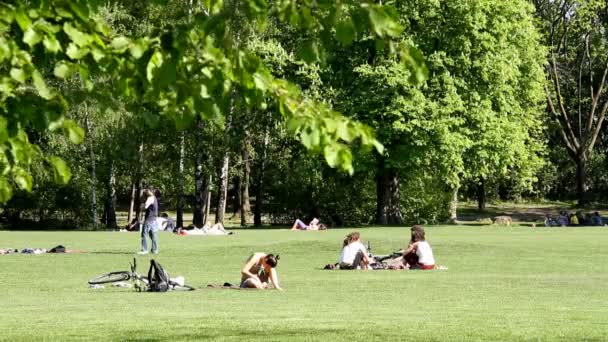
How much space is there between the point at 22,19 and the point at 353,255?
22870mm

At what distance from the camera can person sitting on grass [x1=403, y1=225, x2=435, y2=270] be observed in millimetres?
28688

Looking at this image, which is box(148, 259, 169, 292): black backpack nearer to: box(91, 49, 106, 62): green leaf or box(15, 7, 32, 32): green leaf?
box(91, 49, 106, 62): green leaf

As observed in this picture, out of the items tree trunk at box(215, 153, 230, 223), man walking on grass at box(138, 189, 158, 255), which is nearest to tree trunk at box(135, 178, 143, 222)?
tree trunk at box(215, 153, 230, 223)

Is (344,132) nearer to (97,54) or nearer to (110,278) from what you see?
(97,54)

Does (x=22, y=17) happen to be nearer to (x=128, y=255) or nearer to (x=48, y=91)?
(x=48, y=91)

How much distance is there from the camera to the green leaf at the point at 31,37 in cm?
671

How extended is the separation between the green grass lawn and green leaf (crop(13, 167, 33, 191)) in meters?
7.16

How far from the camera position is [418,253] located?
29.1 metres

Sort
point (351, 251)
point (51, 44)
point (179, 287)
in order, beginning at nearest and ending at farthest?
point (51, 44), point (179, 287), point (351, 251)

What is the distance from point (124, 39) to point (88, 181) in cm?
5967

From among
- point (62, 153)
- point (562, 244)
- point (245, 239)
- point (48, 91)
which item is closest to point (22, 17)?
point (48, 91)

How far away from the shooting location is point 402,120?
2295 inches

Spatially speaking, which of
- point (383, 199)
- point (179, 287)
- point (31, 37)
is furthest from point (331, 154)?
point (383, 199)

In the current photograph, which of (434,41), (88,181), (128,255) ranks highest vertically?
(434,41)
